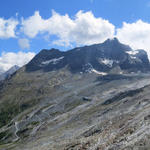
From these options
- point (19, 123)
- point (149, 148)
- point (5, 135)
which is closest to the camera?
point (149, 148)

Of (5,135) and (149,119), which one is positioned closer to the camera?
(149,119)

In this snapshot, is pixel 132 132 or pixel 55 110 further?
pixel 55 110

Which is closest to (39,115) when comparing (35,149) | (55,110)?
(55,110)

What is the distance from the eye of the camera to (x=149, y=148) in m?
27.8

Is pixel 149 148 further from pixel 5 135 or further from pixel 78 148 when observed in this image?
pixel 5 135

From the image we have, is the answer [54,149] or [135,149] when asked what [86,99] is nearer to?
[54,149]

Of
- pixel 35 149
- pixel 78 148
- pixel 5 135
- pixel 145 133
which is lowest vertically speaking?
pixel 5 135

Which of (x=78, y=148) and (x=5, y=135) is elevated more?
(x=78, y=148)

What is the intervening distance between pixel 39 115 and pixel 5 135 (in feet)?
123

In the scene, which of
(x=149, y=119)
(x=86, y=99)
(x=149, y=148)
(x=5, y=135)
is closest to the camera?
(x=149, y=148)

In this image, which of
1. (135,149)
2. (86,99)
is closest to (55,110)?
(86,99)

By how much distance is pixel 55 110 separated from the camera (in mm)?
188125

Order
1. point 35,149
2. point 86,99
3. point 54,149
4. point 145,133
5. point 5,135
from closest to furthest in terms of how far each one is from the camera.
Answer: point 145,133 < point 54,149 < point 35,149 < point 5,135 < point 86,99

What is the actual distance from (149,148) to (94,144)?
12.9 m
